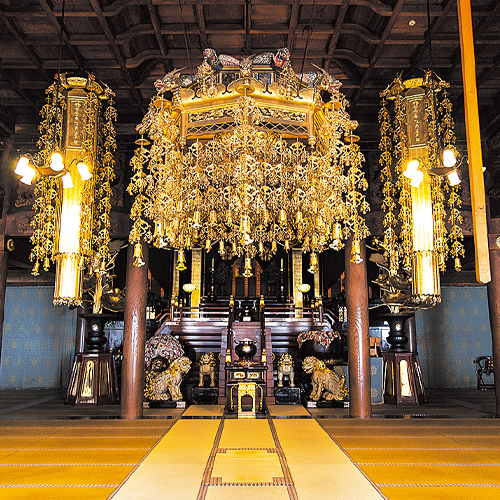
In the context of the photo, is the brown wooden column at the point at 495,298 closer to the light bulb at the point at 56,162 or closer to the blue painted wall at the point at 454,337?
the blue painted wall at the point at 454,337

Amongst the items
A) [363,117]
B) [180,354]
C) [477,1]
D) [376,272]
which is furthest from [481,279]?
[376,272]

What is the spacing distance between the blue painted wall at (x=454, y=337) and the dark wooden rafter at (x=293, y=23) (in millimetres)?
7994

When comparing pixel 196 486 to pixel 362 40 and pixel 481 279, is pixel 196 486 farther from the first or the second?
pixel 362 40

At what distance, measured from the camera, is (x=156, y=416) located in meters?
6.22

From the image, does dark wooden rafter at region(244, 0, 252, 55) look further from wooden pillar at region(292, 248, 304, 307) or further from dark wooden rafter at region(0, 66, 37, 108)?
wooden pillar at region(292, 248, 304, 307)

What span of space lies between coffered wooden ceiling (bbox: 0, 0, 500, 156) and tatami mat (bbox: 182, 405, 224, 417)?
4.16m

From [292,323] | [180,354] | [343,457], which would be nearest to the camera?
[343,457]

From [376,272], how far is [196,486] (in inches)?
334

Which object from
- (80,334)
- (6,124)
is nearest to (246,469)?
(6,124)

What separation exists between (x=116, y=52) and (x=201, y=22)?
42.0 inches

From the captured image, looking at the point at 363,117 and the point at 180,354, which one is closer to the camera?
Answer: the point at 363,117

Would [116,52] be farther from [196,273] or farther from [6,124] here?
[196,273]

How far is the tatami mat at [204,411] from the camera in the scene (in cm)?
628

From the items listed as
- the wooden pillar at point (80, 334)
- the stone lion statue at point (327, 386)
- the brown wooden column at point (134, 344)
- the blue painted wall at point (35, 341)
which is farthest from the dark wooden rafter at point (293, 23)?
the blue painted wall at point (35, 341)
